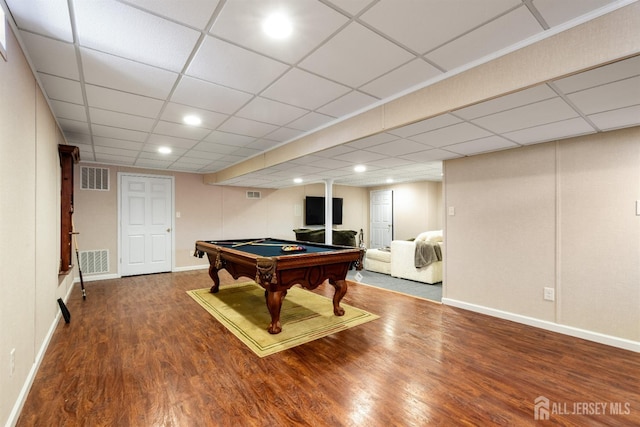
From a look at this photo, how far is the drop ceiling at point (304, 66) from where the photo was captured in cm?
152

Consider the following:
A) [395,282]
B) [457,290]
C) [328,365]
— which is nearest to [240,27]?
[328,365]

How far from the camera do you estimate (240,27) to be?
5.40ft

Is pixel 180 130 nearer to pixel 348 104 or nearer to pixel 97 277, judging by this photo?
pixel 348 104

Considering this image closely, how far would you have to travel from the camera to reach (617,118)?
2.39 m

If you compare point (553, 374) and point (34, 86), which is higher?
point (34, 86)

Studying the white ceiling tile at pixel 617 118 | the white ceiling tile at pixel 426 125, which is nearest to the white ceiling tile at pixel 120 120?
the white ceiling tile at pixel 426 125

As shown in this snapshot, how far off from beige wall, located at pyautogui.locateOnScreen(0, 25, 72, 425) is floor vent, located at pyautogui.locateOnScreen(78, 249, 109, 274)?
310 centimetres

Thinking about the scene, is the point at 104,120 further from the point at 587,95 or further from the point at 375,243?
the point at 375,243

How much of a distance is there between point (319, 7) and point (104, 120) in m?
2.92

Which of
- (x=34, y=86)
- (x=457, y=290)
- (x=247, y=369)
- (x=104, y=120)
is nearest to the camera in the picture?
(x=34, y=86)

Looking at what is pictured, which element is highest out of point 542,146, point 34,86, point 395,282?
point 34,86

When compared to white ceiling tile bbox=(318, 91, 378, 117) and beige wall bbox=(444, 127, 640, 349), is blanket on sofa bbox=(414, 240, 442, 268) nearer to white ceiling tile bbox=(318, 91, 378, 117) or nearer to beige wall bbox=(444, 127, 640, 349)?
beige wall bbox=(444, 127, 640, 349)

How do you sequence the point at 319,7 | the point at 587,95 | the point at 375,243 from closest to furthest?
the point at 319,7 < the point at 587,95 < the point at 375,243

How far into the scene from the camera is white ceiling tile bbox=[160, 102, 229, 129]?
2807 millimetres
